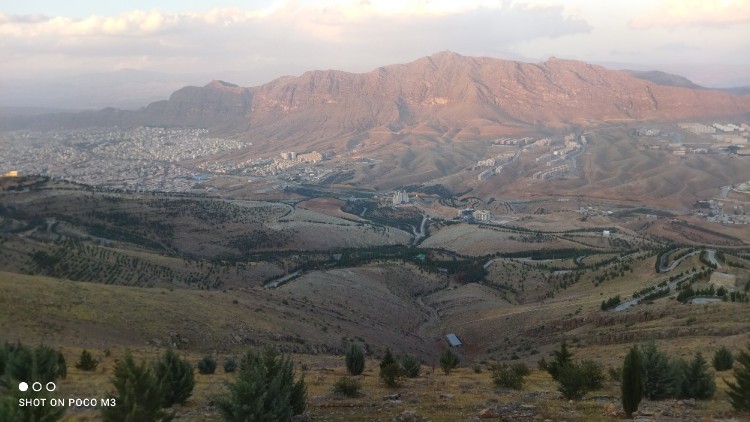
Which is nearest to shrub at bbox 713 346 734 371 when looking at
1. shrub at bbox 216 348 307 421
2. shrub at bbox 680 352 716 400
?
shrub at bbox 680 352 716 400

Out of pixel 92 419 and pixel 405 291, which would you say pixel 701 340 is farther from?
pixel 405 291

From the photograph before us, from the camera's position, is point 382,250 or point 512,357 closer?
point 512,357

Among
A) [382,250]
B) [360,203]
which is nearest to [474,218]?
[360,203]

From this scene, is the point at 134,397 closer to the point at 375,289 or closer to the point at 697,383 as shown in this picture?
the point at 697,383

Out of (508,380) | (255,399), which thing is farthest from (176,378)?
(508,380)

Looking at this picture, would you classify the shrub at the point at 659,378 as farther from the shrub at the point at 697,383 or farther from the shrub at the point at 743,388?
the shrub at the point at 743,388

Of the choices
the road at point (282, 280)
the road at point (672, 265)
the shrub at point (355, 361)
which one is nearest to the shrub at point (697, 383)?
the shrub at point (355, 361)
